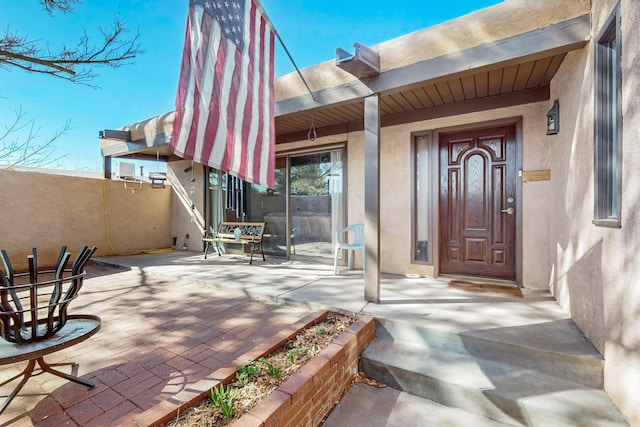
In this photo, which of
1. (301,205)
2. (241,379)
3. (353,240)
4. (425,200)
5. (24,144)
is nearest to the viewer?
(241,379)

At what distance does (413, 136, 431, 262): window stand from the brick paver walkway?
2.13 m

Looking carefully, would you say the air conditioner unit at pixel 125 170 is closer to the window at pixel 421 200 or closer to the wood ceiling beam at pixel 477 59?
the wood ceiling beam at pixel 477 59

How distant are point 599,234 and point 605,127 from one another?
742 mm

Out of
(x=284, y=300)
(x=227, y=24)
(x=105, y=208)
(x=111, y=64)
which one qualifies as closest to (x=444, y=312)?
(x=284, y=300)

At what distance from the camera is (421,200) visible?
4.25 metres

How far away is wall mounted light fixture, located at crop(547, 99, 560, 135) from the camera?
3.04 meters

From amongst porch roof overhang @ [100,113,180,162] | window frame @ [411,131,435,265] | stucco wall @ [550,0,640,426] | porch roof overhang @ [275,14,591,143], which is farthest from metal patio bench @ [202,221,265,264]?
stucco wall @ [550,0,640,426]

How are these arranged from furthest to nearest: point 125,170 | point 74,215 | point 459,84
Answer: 1. point 125,170
2. point 74,215
3. point 459,84

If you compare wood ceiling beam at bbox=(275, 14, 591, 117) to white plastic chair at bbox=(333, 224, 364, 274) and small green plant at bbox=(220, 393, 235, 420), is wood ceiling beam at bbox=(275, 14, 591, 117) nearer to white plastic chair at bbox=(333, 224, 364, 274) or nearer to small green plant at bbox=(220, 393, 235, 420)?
Result: white plastic chair at bbox=(333, 224, 364, 274)

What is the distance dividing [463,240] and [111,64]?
625 cm

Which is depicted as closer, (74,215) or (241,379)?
(241,379)

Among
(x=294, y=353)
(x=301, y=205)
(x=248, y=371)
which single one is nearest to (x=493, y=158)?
(x=301, y=205)

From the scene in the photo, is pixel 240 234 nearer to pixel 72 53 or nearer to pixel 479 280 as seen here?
pixel 72 53

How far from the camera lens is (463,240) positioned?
399cm
